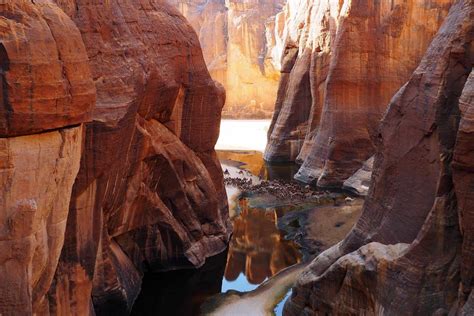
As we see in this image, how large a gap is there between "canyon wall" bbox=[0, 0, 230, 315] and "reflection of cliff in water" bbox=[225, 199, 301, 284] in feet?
2.67

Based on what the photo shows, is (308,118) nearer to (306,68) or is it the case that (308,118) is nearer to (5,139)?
(306,68)

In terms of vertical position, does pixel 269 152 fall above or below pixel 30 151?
below

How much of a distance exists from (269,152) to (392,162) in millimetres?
22626

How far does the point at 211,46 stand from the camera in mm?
57750

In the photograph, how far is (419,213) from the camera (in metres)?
10.4

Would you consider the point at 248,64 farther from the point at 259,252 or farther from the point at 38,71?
the point at 38,71

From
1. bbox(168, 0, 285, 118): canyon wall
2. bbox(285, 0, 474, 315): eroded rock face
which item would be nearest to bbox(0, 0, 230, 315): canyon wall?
bbox(285, 0, 474, 315): eroded rock face

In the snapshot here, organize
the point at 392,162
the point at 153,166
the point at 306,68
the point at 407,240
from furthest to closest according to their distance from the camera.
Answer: the point at 306,68 < the point at 153,166 < the point at 392,162 < the point at 407,240

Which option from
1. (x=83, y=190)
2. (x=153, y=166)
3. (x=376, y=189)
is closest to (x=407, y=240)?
(x=376, y=189)

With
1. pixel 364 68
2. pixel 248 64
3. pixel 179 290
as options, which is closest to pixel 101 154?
pixel 179 290

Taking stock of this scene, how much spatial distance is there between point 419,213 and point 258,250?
877cm

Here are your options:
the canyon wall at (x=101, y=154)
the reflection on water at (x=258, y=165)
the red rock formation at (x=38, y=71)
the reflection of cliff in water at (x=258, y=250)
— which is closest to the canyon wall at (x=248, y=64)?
the reflection on water at (x=258, y=165)

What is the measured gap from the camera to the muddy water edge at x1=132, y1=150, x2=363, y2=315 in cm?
1462

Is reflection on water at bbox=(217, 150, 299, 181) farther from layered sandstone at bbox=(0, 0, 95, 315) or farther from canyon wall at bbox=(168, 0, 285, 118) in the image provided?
layered sandstone at bbox=(0, 0, 95, 315)
